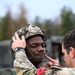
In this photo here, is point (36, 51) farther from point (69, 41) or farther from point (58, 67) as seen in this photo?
point (69, 41)

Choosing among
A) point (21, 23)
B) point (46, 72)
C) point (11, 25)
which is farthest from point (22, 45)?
point (21, 23)

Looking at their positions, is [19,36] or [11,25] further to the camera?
[11,25]

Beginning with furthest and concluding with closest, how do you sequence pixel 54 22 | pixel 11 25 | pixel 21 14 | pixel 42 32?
1. pixel 54 22
2. pixel 21 14
3. pixel 11 25
4. pixel 42 32

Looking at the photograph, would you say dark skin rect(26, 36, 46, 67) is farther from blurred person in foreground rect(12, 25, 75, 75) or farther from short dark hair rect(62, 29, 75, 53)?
short dark hair rect(62, 29, 75, 53)

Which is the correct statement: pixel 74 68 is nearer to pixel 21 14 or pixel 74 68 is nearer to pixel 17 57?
pixel 17 57

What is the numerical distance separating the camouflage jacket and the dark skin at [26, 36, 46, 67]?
0.58 m

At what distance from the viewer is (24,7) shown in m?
76.3

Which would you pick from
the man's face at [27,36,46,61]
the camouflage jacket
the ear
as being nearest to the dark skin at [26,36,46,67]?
the man's face at [27,36,46,61]

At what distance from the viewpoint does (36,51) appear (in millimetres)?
4477

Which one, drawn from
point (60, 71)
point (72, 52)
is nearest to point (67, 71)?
point (60, 71)

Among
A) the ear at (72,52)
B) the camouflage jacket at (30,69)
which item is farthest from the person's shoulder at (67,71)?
the ear at (72,52)

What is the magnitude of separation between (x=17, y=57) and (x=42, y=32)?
0.91 m

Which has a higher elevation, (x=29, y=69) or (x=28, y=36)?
(x=28, y=36)

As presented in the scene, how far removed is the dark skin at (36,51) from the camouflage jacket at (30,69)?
1.92 ft
